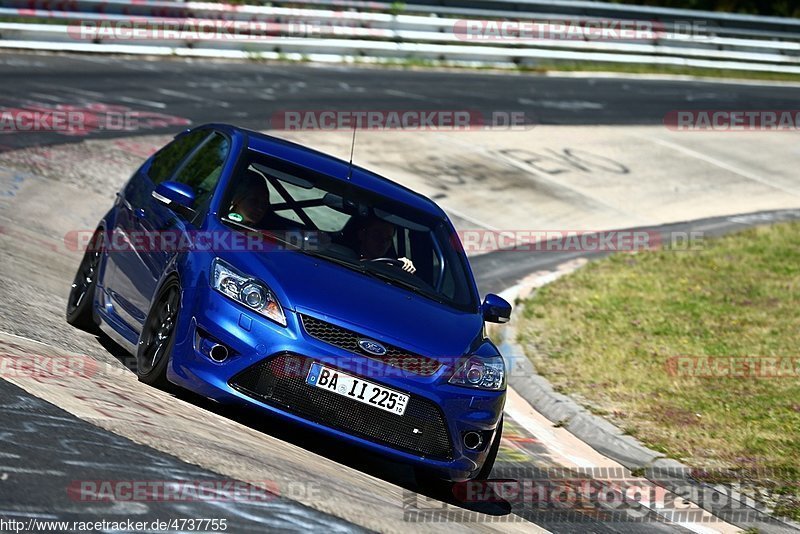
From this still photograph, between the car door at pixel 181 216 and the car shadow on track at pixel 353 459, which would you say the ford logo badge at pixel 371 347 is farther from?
the car door at pixel 181 216

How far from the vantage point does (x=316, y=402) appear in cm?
621

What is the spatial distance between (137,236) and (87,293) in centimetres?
75

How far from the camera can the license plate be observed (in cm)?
619

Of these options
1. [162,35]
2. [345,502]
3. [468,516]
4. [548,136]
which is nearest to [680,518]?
[468,516]

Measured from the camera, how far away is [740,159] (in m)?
21.7

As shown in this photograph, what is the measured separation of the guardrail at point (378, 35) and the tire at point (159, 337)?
14653 mm

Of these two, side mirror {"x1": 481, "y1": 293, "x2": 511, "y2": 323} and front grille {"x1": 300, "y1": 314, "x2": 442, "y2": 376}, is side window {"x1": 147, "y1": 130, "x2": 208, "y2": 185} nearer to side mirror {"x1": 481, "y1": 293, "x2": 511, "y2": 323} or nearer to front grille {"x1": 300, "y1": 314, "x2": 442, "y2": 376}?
side mirror {"x1": 481, "y1": 293, "x2": 511, "y2": 323}

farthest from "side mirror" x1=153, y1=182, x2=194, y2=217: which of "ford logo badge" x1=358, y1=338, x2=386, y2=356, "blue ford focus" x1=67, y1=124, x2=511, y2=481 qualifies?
"ford logo badge" x1=358, y1=338, x2=386, y2=356

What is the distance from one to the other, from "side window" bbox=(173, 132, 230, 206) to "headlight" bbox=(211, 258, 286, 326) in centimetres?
102

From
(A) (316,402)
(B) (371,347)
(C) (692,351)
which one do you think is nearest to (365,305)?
(B) (371,347)

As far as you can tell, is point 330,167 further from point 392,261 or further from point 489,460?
point 489,460

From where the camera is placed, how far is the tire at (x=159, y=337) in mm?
6578

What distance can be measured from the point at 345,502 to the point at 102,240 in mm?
3668

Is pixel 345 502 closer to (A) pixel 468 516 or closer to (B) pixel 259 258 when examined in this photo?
(A) pixel 468 516
